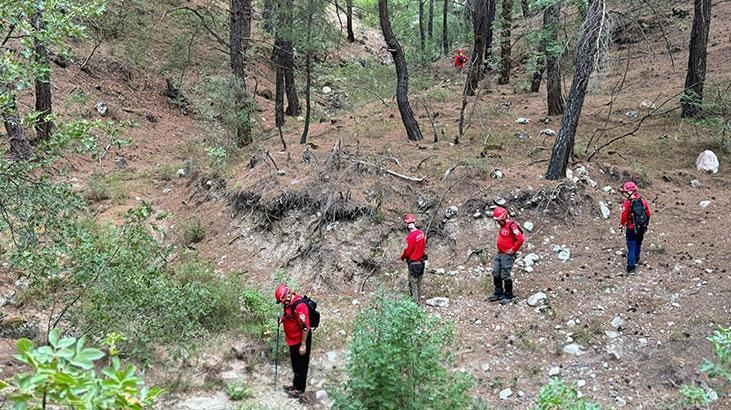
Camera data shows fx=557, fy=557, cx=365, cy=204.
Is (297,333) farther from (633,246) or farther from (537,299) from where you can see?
(633,246)

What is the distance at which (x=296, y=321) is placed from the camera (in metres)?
6.45

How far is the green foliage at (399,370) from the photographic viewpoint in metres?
5.10

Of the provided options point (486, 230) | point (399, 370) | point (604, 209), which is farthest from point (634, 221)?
point (399, 370)

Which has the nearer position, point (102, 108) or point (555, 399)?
point (555, 399)

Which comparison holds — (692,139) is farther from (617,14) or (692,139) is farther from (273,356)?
(273,356)

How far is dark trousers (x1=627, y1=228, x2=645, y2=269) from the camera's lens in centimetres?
830

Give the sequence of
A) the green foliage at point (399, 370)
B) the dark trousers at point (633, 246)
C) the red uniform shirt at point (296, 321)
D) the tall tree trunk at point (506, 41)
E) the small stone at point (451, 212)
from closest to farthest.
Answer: the green foliage at point (399, 370) < the red uniform shirt at point (296, 321) < the dark trousers at point (633, 246) < the small stone at point (451, 212) < the tall tree trunk at point (506, 41)

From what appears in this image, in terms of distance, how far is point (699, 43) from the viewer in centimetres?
1260

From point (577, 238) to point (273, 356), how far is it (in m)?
5.42

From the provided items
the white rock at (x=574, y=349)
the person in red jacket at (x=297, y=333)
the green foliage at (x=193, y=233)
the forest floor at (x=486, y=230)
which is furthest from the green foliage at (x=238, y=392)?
the green foliage at (x=193, y=233)

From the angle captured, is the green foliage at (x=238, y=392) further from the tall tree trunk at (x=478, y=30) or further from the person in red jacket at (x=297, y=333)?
the tall tree trunk at (x=478, y=30)

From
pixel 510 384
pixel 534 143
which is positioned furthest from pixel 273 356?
pixel 534 143

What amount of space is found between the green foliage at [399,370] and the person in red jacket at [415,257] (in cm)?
284

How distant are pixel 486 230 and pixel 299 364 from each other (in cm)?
453
